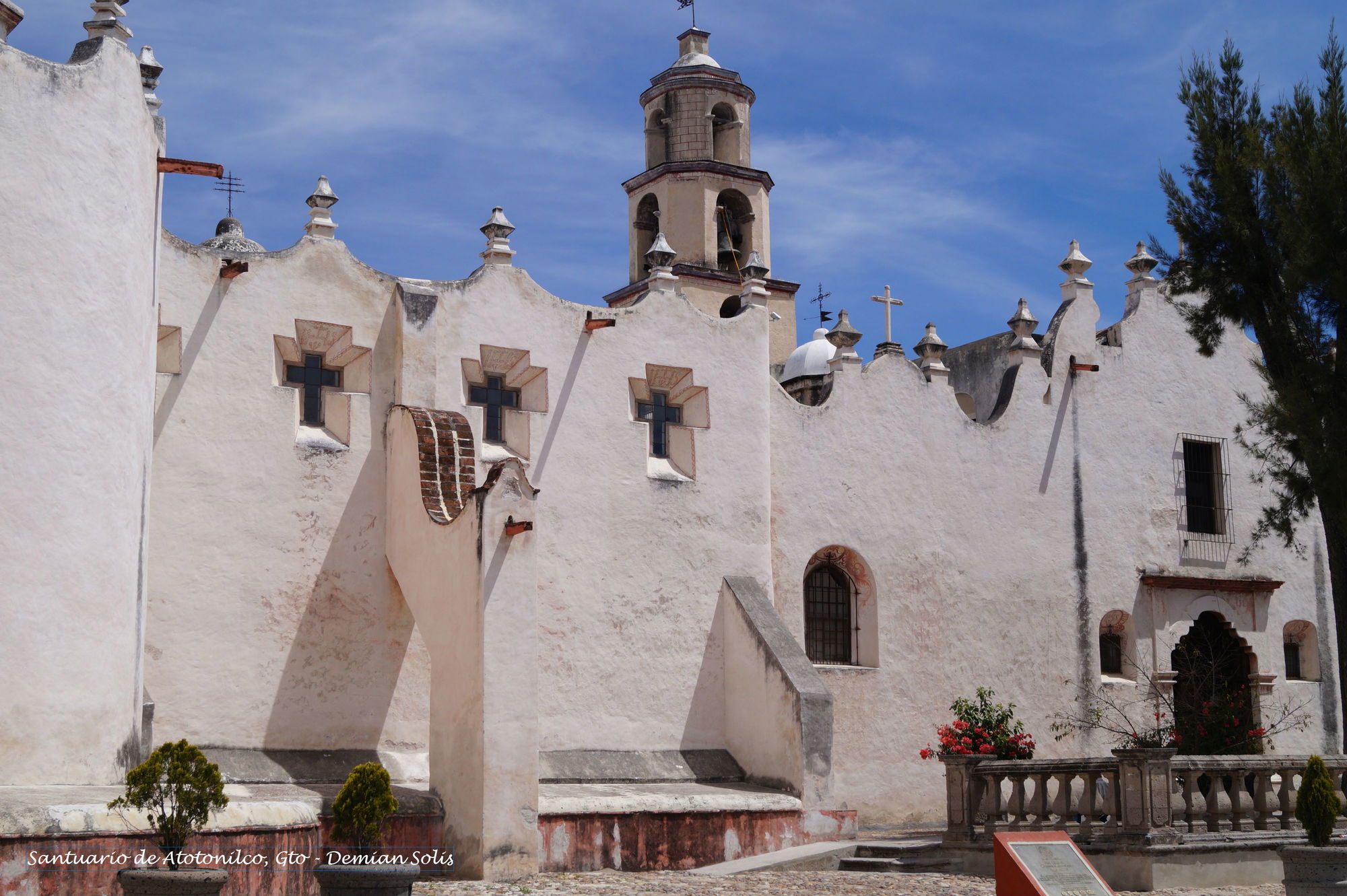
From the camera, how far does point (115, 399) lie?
1165 centimetres

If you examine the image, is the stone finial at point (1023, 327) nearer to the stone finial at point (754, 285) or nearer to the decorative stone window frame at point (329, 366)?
the stone finial at point (754, 285)

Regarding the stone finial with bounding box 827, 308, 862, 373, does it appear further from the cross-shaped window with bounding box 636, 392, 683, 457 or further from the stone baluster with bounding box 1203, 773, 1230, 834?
the stone baluster with bounding box 1203, 773, 1230, 834

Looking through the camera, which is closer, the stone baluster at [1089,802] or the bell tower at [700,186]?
the stone baluster at [1089,802]

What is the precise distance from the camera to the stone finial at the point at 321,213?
15.4 meters

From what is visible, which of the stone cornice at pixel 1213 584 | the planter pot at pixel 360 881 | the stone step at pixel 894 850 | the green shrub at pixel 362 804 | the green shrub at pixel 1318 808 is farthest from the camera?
the stone cornice at pixel 1213 584

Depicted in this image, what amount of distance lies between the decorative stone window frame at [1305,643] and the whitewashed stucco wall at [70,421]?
16336 mm

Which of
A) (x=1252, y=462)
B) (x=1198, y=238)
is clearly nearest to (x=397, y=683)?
(x=1198, y=238)

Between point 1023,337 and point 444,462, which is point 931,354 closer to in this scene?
point 1023,337

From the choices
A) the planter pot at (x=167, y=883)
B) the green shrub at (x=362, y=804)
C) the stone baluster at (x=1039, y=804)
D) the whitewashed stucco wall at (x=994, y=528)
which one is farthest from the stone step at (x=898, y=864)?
the planter pot at (x=167, y=883)

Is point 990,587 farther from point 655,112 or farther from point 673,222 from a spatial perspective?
point 655,112

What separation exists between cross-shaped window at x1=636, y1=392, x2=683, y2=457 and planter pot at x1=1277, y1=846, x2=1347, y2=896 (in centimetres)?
836

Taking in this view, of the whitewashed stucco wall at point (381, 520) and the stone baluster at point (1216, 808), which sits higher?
the whitewashed stucco wall at point (381, 520)

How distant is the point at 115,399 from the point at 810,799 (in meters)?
7.87

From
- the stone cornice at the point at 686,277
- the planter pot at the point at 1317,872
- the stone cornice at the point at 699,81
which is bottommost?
the planter pot at the point at 1317,872
